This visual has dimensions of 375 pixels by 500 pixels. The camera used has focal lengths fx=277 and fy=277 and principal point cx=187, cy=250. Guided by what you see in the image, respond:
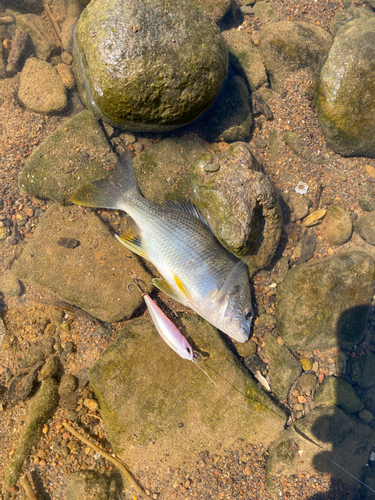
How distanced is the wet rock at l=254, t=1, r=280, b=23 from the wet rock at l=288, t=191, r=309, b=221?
3.47 metres

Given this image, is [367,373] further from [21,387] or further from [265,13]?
[265,13]

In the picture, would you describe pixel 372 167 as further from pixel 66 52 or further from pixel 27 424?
pixel 27 424

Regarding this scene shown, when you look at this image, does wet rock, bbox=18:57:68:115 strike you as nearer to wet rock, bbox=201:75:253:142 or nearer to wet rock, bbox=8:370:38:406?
wet rock, bbox=201:75:253:142

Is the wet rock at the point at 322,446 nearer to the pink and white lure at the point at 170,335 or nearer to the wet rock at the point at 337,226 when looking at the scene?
the pink and white lure at the point at 170,335

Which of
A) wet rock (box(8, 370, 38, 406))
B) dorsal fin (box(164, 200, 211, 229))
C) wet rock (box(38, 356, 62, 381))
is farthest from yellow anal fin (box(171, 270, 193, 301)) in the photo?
wet rock (box(8, 370, 38, 406))

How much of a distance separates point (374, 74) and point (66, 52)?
4.99m

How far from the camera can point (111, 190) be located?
3.84m

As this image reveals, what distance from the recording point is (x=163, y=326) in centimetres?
346

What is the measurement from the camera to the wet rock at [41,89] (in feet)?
14.6

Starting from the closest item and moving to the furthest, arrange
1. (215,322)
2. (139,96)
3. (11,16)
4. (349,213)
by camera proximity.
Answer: (215,322), (139,96), (349,213), (11,16)

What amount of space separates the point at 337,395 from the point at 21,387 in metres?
4.37

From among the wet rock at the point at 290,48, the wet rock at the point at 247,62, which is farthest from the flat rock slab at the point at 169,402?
the wet rock at the point at 290,48

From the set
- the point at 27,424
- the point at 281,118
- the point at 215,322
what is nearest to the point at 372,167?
the point at 281,118

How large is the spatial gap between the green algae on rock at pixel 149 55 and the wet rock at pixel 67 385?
364 cm
